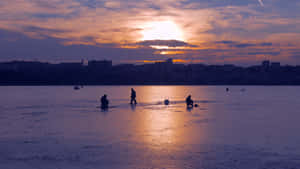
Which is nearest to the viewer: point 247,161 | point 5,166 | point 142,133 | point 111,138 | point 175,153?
point 5,166

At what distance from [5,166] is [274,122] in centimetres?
1443

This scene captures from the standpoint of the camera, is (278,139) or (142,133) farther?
(142,133)

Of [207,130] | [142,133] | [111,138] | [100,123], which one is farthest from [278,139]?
[100,123]

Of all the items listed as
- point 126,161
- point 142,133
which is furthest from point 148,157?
point 142,133

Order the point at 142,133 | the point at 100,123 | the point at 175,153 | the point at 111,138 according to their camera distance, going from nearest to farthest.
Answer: the point at 175,153 < the point at 111,138 < the point at 142,133 < the point at 100,123

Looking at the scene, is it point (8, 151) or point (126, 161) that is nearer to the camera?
point (126, 161)

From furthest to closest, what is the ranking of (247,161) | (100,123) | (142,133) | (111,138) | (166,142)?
(100,123) → (142,133) → (111,138) → (166,142) → (247,161)

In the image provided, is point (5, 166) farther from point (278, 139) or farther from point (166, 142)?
point (278, 139)

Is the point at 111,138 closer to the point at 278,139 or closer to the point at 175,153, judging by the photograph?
the point at 175,153

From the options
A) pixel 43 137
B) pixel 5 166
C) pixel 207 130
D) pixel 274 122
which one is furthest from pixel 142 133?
pixel 274 122

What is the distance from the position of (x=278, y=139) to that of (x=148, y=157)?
606 cm

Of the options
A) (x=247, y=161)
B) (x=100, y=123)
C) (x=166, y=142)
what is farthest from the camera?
(x=100, y=123)

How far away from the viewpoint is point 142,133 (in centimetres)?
1491

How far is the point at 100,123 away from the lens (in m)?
18.1
